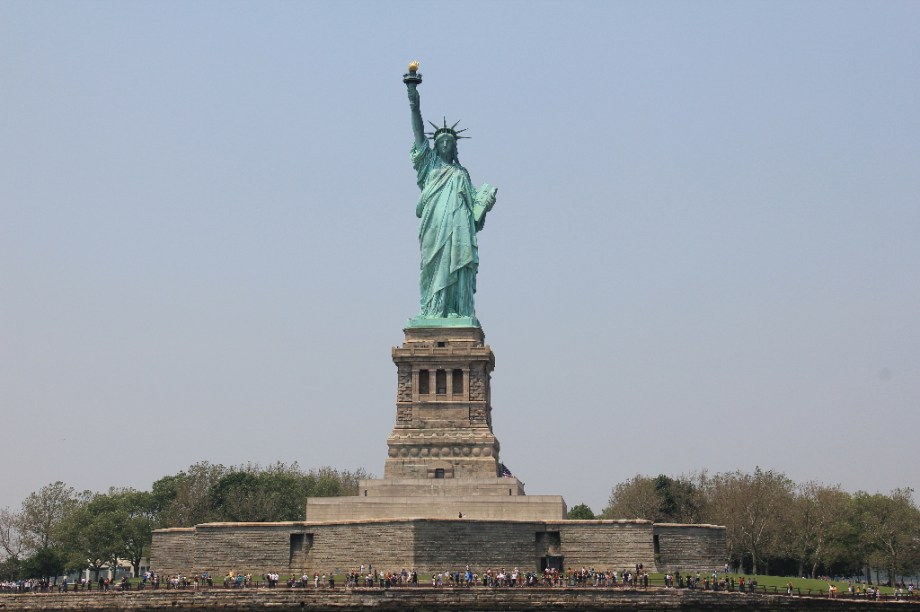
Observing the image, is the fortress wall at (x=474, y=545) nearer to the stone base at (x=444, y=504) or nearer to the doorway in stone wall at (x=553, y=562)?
the doorway in stone wall at (x=553, y=562)

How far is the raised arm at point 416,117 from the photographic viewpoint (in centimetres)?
5372

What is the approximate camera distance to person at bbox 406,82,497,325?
53125 millimetres

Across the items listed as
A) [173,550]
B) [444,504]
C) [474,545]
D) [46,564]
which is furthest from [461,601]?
[46,564]

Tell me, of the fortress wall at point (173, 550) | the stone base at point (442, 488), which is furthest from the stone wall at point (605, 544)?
the fortress wall at point (173, 550)

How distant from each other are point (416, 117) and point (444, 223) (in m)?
4.95

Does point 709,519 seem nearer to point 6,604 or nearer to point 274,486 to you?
point 274,486

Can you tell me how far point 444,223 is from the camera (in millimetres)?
53656

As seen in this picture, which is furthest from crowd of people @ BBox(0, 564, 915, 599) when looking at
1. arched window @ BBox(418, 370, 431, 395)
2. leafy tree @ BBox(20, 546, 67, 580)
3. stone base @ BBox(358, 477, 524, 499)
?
leafy tree @ BBox(20, 546, 67, 580)

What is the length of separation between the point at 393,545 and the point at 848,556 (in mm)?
31112

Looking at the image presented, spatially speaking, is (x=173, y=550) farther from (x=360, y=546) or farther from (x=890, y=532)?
(x=890, y=532)

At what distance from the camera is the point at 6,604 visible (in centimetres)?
4403

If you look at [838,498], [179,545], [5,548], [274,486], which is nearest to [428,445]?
[179,545]

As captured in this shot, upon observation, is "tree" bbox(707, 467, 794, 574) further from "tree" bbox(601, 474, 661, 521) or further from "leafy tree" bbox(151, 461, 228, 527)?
"leafy tree" bbox(151, 461, 228, 527)

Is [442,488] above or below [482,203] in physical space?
below
